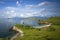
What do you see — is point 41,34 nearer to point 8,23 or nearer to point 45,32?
point 45,32

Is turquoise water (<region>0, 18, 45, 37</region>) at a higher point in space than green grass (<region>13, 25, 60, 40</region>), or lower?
higher

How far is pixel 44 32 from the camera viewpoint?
1786mm

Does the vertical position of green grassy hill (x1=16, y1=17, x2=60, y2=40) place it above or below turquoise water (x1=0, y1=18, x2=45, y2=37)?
below

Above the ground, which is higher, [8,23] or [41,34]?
[8,23]

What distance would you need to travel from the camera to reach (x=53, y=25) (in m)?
1.80

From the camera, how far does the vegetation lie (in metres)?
1.77

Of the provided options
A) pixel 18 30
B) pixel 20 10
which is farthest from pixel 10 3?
pixel 18 30

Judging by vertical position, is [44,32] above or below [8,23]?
below

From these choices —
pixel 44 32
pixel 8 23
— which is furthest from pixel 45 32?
pixel 8 23

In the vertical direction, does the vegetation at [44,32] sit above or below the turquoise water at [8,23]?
below

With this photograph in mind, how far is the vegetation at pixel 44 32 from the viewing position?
69.8 inches

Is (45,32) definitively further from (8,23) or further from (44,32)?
(8,23)

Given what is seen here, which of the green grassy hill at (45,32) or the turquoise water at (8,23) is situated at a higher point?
the turquoise water at (8,23)

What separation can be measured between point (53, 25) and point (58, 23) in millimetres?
77
